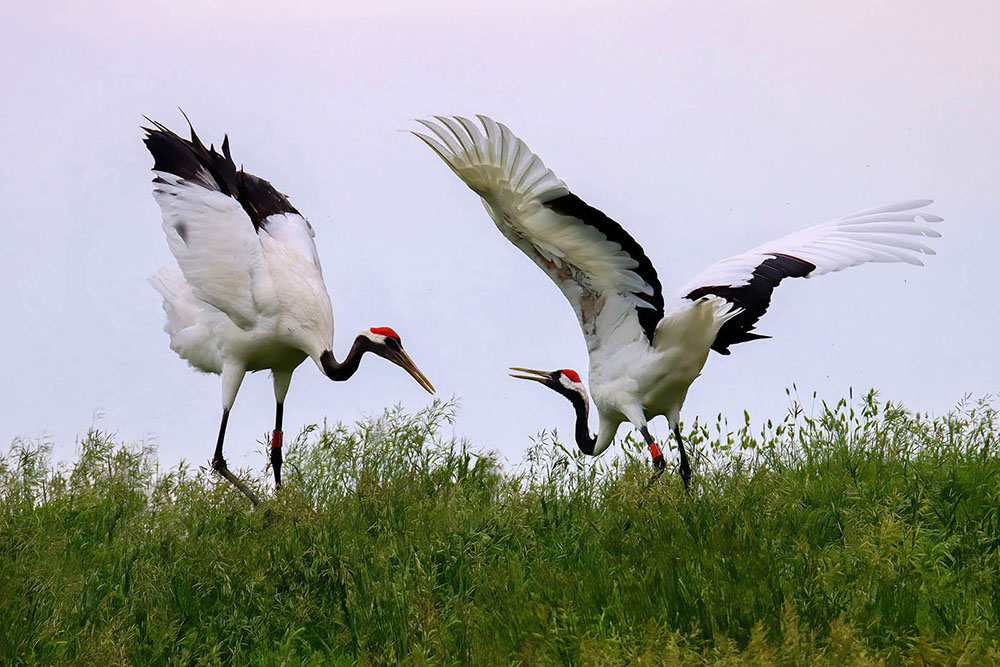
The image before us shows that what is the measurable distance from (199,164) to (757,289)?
4.18 m

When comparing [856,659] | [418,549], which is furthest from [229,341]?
[856,659]

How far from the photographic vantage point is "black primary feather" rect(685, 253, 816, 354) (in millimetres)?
7582

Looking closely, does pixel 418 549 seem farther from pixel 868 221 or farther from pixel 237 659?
pixel 868 221

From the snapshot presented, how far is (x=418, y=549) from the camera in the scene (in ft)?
20.5

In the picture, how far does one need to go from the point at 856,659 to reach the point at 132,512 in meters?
4.80

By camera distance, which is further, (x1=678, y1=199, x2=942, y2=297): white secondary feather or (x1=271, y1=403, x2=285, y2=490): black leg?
(x1=271, y1=403, x2=285, y2=490): black leg

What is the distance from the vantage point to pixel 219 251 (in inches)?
346

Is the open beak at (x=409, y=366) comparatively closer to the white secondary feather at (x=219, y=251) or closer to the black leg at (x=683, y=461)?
the white secondary feather at (x=219, y=251)

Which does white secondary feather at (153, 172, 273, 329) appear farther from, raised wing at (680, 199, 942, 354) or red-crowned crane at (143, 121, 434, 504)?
raised wing at (680, 199, 942, 354)

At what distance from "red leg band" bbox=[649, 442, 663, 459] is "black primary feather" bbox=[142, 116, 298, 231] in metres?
3.33

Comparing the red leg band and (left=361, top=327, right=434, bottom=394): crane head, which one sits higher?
(left=361, top=327, right=434, bottom=394): crane head

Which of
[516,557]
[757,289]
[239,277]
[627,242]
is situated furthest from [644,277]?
[239,277]

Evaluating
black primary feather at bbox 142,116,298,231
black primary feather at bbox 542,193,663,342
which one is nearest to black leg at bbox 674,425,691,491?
black primary feather at bbox 542,193,663,342

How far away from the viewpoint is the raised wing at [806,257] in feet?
25.0
